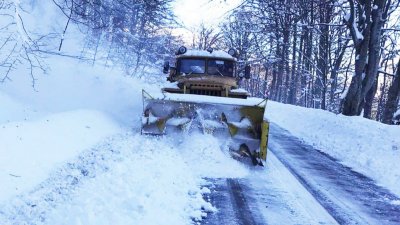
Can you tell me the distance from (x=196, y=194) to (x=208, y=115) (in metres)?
3.29

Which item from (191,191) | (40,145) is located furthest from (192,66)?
(191,191)

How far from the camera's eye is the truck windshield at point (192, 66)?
11.6m

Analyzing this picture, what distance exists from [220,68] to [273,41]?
24.0m

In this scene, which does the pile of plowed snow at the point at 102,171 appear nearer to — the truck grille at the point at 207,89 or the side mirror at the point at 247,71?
the truck grille at the point at 207,89

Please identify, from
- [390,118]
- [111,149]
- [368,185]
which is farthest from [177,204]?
[390,118]

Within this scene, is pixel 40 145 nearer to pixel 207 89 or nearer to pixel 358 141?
pixel 207 89

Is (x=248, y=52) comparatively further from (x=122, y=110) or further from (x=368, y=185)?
(x=368, y=185)

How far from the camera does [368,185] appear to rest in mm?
7293

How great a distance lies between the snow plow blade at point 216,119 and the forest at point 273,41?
2.19 meters

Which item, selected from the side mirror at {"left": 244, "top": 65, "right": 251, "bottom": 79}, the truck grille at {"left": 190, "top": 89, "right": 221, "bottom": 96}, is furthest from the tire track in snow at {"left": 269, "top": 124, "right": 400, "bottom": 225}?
the side mirror at {"left": 244, "top": 65, "right": 251, "bottom": 79}

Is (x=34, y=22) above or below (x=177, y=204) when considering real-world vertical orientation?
above

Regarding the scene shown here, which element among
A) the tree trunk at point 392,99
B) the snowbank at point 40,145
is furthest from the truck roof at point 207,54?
the tree trunk at point 392,99

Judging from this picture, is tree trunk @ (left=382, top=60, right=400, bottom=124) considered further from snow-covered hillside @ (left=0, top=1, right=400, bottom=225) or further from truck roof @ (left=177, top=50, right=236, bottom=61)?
truck roof @ (left=177, top=50, right=236, bottom=61)

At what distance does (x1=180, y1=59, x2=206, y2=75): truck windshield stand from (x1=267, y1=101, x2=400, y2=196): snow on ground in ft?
12.8
